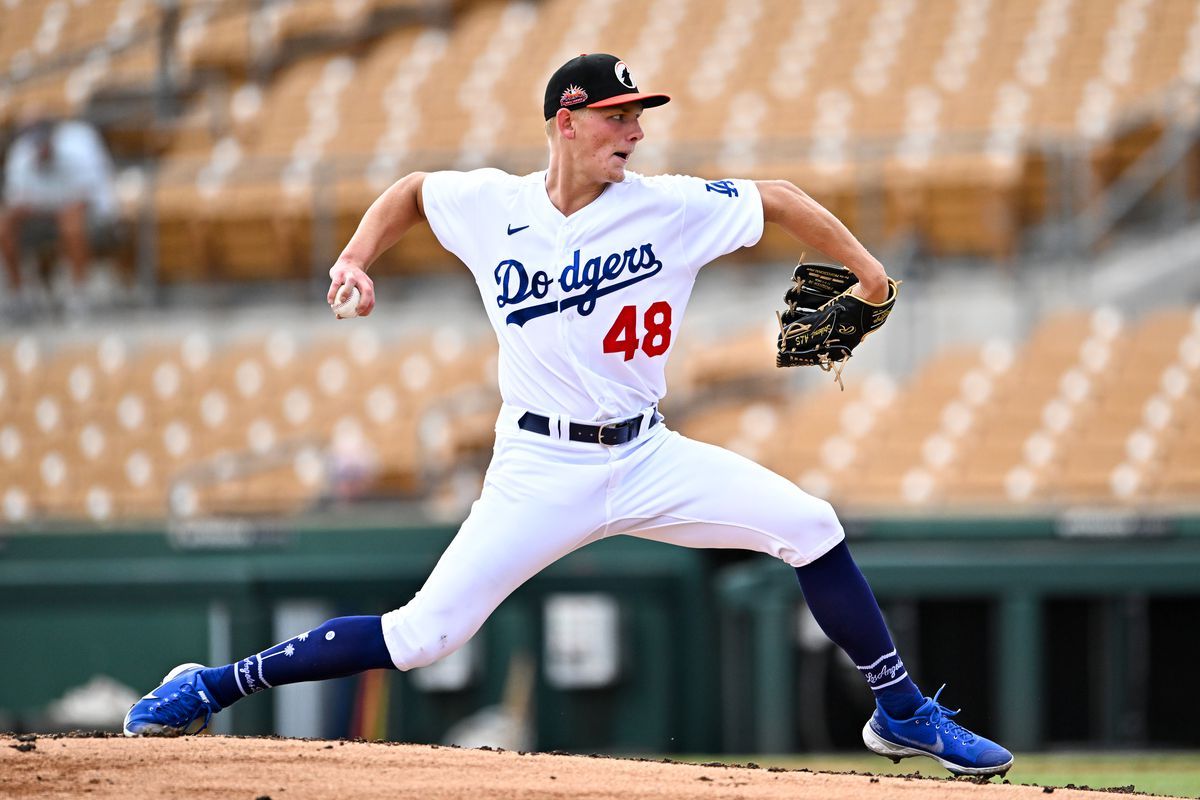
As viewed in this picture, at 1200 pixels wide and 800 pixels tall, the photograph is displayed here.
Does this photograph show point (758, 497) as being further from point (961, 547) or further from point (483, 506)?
point (961, 547)

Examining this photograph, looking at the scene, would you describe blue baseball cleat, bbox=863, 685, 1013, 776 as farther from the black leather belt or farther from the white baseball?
the white baseball

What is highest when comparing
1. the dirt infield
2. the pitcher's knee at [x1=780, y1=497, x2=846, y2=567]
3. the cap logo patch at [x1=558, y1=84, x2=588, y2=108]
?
the cap logo patch at [x1=558, y1=84, x2=588, y2=108]

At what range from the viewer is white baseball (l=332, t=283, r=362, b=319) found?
4.03m

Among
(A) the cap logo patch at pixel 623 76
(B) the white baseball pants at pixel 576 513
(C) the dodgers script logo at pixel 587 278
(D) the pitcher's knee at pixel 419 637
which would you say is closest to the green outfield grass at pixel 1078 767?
(B) the white baseball pants at pixel 576 513

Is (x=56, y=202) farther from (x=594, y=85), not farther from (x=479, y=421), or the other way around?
(x=594, y=85)

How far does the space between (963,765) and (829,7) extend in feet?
37.2

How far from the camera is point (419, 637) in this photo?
427cm

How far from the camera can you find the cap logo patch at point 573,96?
4.18 meters

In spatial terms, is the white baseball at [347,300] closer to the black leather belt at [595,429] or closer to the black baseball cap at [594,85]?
the black leather belt at [595,429]

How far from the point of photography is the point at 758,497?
14.2 feet

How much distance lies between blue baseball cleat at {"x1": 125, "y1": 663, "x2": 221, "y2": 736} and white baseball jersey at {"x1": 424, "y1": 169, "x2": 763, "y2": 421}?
1040 mm

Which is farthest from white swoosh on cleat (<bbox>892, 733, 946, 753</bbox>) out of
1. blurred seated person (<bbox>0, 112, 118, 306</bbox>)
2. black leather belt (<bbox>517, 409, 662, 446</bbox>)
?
blurred seated person (<bbox>0, 112, 118, 306</bbox>)

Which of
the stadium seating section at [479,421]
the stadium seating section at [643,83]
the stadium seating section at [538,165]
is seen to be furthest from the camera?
the stadium seating section at [643,83]

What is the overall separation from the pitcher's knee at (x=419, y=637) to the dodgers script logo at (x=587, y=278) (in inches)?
28.4
